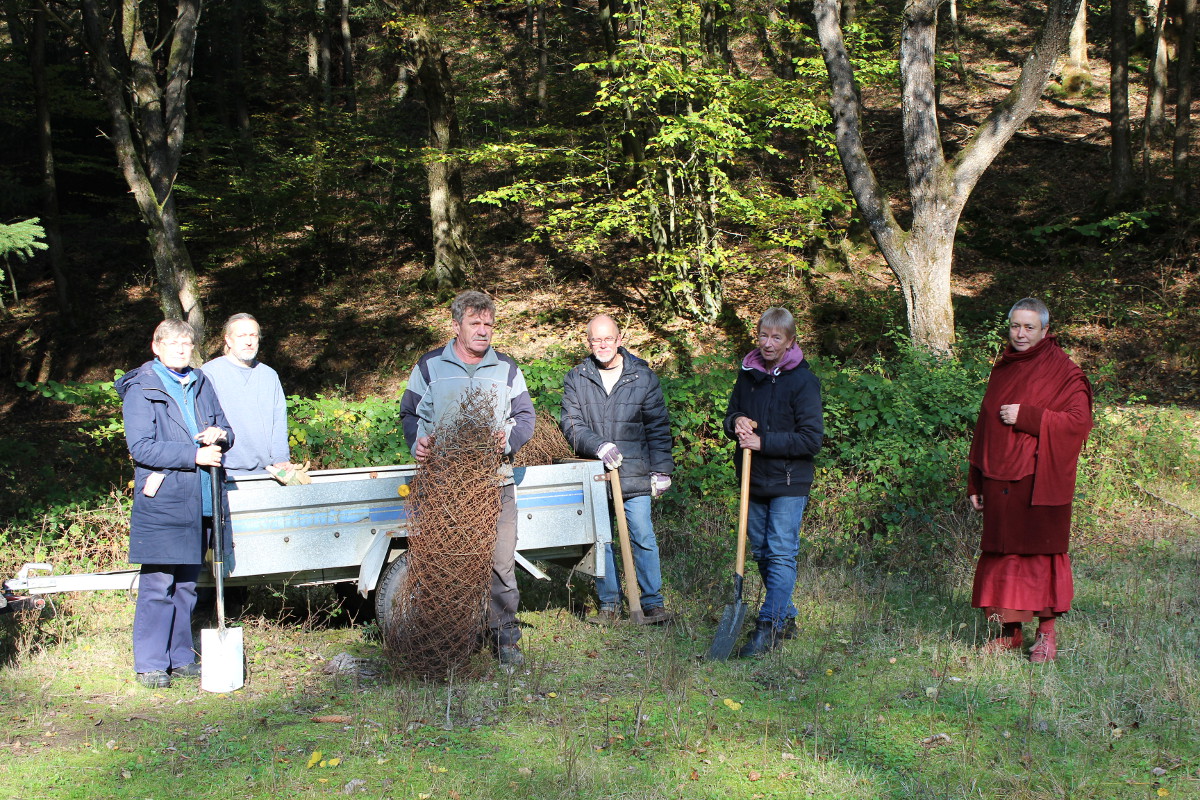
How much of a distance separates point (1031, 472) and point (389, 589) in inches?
140

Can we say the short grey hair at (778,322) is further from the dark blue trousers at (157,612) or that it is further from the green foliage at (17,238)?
the green foliage at (17,238)

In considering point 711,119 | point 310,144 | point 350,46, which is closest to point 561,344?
point 711,119

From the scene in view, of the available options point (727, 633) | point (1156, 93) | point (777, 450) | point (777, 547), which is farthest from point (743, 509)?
point (1156, 93)

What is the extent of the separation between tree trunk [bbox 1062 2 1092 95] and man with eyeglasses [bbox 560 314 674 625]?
20.8 metres

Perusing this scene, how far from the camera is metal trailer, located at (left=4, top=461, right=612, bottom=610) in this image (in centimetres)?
482

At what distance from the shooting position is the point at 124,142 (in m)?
11.2

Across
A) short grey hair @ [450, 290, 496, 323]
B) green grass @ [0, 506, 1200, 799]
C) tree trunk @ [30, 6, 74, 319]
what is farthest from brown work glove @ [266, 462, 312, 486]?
tree trunk @ [30, 6, 74, 319]

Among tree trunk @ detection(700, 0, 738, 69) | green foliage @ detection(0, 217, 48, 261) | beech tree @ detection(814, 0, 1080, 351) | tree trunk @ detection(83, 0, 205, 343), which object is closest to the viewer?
green foliage @ detection(0, 217, 48, 261)

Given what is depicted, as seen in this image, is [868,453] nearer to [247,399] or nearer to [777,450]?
[777,450]

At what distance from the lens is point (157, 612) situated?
16.1 feet

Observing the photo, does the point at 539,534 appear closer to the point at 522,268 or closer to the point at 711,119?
the point at 711,119

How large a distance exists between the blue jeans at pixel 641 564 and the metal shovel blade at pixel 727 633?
0.75 meters

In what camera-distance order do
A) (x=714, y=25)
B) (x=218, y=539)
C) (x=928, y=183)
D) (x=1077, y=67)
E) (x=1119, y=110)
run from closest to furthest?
(x=218, y=539) < (x=928, y=183) < (x=714, y=25) < (x=1119, y=110) < (x=1077, y=67)

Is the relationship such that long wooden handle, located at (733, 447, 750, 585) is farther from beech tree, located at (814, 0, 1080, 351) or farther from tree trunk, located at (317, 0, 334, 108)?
tree trunk, located at (317, 0, 334, 108)
